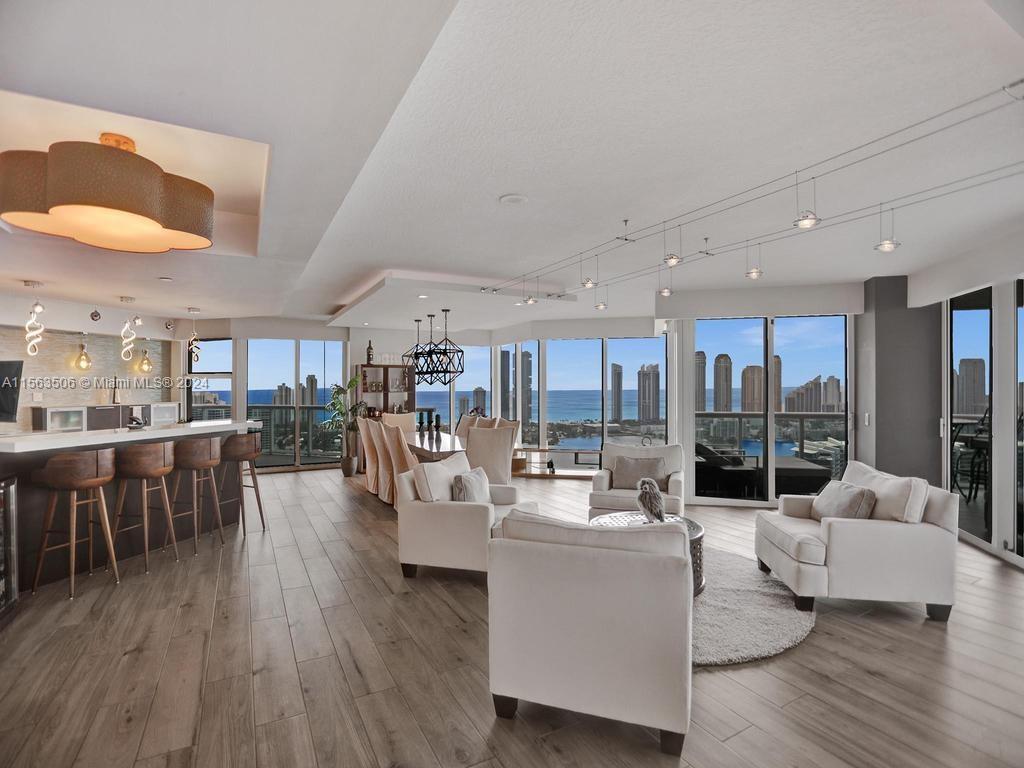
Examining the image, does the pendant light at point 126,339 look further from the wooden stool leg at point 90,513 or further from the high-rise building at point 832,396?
the high-rise building at point 832,396

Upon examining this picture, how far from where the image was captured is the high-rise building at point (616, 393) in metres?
9.48

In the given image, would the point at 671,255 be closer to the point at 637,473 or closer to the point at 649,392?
the point at 637,473

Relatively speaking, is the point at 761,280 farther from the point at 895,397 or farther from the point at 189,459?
the point at 189,459

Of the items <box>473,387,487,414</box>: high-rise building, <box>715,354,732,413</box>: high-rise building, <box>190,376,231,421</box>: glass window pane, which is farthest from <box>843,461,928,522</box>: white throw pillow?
<box>190,376,231,421</box>: glass window pane

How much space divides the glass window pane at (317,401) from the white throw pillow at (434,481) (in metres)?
5.91

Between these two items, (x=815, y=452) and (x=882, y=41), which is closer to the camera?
(x=882, y=41)

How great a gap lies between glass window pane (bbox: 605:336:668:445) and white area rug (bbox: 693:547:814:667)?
16.8 feet

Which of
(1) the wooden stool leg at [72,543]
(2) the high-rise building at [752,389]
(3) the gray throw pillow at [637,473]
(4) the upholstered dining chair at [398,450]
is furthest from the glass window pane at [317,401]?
(2) the high-rise building at [752,389]

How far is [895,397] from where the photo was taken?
18.7 feet

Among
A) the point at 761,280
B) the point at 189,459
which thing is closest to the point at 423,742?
the point at 189,459

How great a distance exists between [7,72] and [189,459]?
12.0 feet

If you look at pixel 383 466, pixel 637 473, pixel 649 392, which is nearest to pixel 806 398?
pixel 637 473

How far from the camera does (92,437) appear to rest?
4.21 m

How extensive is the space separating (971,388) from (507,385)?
24.4ft
